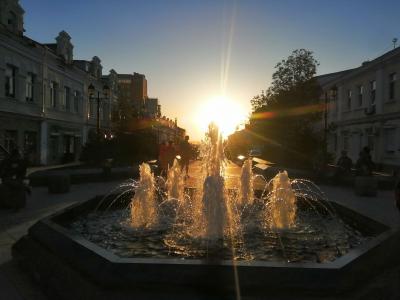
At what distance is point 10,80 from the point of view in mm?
30109

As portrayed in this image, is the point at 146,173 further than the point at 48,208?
No

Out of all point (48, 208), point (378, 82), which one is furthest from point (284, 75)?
point (48, 208)

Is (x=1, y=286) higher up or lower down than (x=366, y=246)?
lower down

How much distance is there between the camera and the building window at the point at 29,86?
3234cm

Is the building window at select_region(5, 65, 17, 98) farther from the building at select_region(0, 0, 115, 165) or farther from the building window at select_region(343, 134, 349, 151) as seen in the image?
the building window at select_region(343, 134, 349, 151)

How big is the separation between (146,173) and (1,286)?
5248mm

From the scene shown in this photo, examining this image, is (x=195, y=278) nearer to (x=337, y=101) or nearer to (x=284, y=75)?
(x=284, y=75)

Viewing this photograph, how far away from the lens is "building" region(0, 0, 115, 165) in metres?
29.1

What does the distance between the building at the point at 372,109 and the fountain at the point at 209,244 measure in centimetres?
1853

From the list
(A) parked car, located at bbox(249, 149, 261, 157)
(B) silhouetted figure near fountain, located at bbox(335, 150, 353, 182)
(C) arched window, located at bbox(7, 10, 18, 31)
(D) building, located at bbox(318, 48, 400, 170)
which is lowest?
(B) silhouetted figure near fountain, located at bbox(335, 150, 353, 182)

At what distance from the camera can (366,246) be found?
212 inches

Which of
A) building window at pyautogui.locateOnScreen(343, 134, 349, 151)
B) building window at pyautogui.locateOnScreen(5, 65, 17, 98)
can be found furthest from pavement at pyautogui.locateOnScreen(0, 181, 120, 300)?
building window at pyautogui.locateOnScreen(343, 134, 349, 151)

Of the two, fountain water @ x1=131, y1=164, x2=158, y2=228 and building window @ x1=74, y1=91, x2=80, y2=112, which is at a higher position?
building window @ x1=74, y1=91, x2=80, y2=112

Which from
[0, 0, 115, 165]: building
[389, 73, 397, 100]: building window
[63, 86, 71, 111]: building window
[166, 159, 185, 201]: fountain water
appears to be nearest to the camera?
[166, 159, 185, 201]: fountain water
